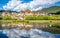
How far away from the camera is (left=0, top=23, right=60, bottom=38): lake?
793 centimetres

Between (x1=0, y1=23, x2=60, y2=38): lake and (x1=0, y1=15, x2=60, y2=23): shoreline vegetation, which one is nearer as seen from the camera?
(x1=0, y1=23, x2=60, y2=38): lake

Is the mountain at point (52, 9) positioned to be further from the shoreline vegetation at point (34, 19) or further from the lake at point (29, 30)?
the lake at point (29, 30)

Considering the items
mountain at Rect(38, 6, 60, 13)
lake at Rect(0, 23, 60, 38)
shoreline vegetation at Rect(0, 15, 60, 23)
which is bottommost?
lake at Rect(0, 23, 60, 38)

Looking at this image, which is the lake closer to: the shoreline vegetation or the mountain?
the shoreline vegetation

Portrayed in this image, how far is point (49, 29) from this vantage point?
821 centimetres

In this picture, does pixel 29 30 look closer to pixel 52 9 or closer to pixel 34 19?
pixel 34 19

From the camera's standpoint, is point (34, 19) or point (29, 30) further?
point (34, 19)

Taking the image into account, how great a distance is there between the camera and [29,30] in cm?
820

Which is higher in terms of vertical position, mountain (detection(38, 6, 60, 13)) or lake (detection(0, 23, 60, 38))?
mountain (detection(38, 6, 60, 13))

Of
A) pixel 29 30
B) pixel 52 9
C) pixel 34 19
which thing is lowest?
pixel 29 30

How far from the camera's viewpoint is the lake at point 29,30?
793 cm

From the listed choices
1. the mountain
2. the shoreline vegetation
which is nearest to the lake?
the shoreline vegetation

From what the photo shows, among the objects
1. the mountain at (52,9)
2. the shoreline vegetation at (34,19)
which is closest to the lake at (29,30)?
the shoreline vegetation at (34,19)

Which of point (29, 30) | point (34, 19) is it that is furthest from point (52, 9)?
point (29, 30)
